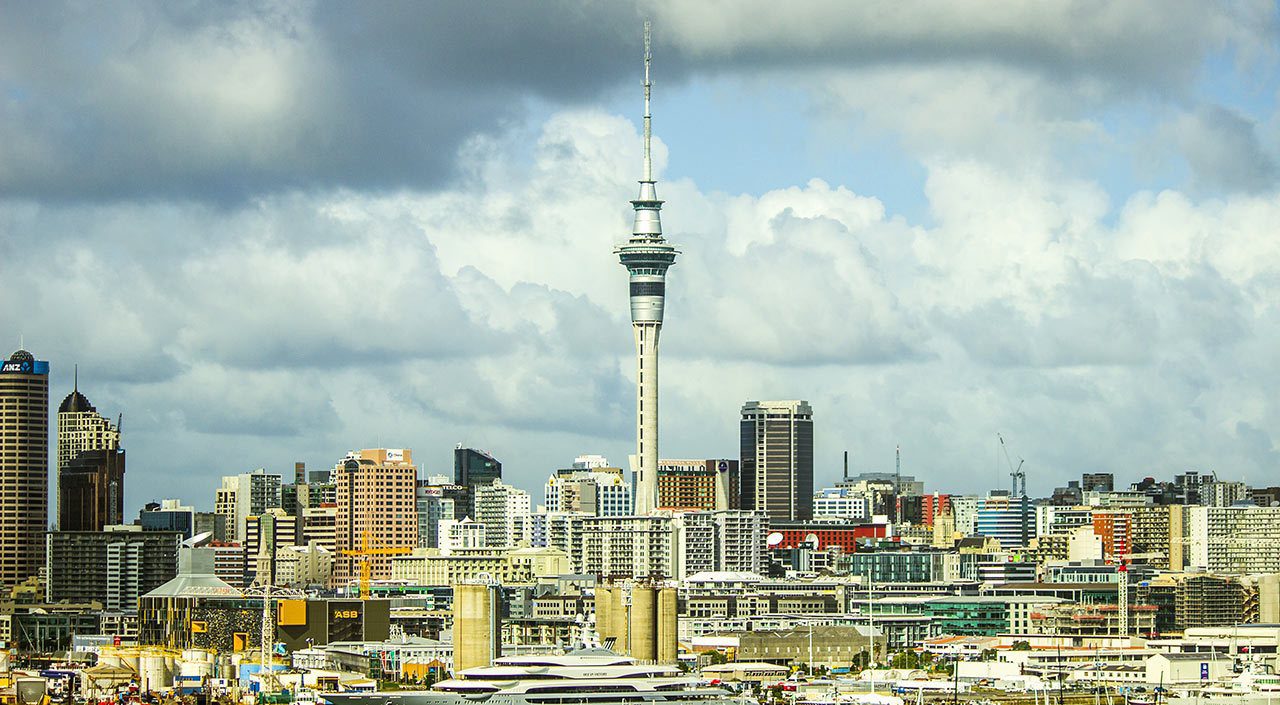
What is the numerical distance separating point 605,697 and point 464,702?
6.23m

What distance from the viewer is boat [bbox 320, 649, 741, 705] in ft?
397

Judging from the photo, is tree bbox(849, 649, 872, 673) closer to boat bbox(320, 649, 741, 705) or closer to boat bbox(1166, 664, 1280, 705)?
boat bbox(1166, 664, 1280, 705)

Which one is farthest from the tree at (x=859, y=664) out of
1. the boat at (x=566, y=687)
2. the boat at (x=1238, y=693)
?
the boat at (x=566, y=687)

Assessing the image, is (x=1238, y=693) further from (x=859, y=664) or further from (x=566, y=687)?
(x=566, y=687)

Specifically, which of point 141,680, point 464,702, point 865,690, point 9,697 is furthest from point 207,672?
point 464,702

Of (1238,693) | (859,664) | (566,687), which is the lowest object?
(859,664)

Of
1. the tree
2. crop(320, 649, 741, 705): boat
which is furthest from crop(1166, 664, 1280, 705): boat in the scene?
crop(320, 649, 741, 705): boat

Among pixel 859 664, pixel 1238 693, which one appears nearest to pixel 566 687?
pixel 1238 693

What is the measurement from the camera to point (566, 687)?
12144 cm

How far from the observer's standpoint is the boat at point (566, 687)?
120875 millimetres

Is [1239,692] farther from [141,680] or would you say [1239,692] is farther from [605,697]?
[141,680]

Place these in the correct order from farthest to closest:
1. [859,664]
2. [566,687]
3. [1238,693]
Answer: [859,664], [1238,693], [566,687]

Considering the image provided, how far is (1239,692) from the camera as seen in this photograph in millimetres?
153750

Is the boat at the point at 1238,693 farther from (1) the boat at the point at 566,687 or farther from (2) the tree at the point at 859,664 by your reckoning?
(1) the boat at the point at 566,687
